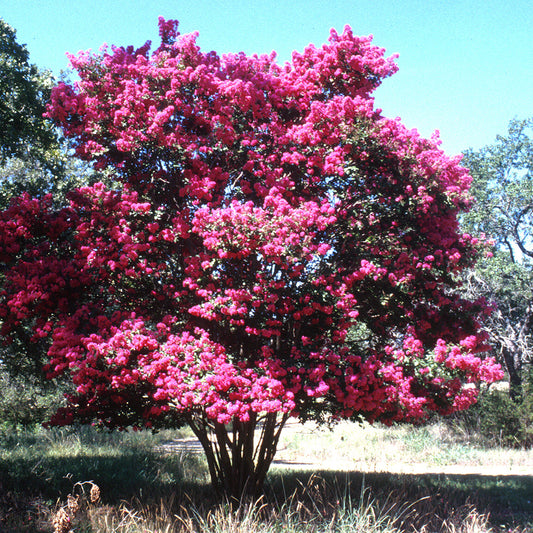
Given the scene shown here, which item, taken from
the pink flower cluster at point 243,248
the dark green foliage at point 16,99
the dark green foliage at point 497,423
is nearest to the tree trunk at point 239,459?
the pink flower cluster at point 243,248

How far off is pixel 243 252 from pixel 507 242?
18.7m

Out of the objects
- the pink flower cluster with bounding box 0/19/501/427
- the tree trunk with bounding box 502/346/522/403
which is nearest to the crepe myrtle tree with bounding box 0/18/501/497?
the pink flower cluster with bounding box 0/19/501/427

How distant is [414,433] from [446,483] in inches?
324

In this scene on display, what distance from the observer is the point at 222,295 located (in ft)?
22.4

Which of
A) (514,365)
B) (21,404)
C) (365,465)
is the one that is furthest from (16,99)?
(514,365)

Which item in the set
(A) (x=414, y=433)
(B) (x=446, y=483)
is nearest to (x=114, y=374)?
(B) (x=446, y=483)

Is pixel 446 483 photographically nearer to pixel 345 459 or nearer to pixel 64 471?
pixel 345 459

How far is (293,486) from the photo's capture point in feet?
31.3

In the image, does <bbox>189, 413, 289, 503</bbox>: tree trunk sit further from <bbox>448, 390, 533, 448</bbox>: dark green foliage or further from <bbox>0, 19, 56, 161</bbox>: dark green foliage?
<bbox>448, 390, 533, 448</bbox>: dark green foliage

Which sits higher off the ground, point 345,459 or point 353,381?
point 353,381

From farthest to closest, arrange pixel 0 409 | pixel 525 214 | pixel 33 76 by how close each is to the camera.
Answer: pixel 525 214, pixel 0 409, pixel 33 76

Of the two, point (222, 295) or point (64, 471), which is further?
point (64, 471)

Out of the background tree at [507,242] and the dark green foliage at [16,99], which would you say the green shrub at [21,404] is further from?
the background tree at [507,242]

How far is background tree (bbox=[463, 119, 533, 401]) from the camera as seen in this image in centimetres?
1903
